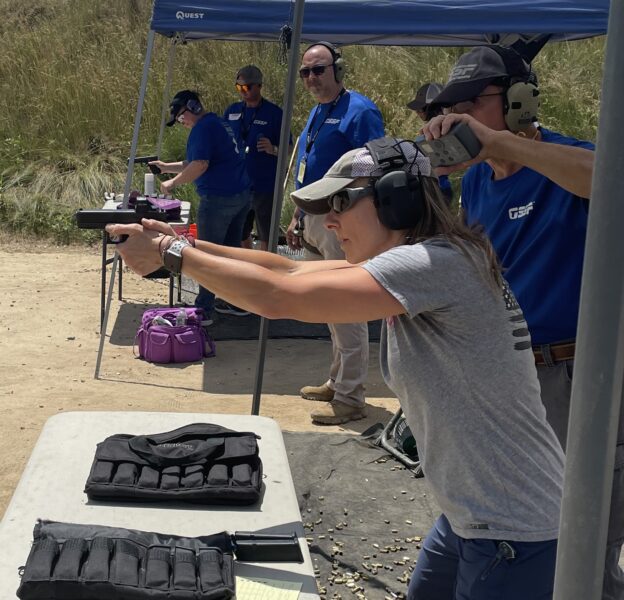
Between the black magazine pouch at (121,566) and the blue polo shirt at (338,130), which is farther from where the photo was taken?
the blue polo shirt at (338,130)

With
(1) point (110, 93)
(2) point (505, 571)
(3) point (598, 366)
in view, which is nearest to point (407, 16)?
(2) point (505, 571)

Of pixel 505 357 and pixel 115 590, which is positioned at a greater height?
pixel 505 357

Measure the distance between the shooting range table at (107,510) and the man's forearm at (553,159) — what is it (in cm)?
109

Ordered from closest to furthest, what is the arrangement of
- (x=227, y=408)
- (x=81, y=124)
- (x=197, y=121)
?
(x=227, y=408)
(x=197, y=121)
(x=81, y=124)

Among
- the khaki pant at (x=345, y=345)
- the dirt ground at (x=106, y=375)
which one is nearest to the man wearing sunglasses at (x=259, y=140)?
the dirt ground at (x=106, y=375)

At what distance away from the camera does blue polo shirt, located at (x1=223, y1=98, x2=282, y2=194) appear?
8086 millimetres

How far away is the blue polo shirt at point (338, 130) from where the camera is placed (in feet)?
Answer: 17.9

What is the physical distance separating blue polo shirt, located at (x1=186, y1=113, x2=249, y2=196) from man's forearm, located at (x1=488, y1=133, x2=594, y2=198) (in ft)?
15.9

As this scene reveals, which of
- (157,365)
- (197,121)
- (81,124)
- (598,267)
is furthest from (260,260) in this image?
(81,124)

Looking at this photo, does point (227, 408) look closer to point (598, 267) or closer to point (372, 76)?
point (598, 267)

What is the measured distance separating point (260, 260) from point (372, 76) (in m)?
11.7

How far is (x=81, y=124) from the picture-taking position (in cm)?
1273

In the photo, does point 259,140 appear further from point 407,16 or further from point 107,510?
point 107,510

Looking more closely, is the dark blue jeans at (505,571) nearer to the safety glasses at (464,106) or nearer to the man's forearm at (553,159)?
the man's forearm at (553,159)
